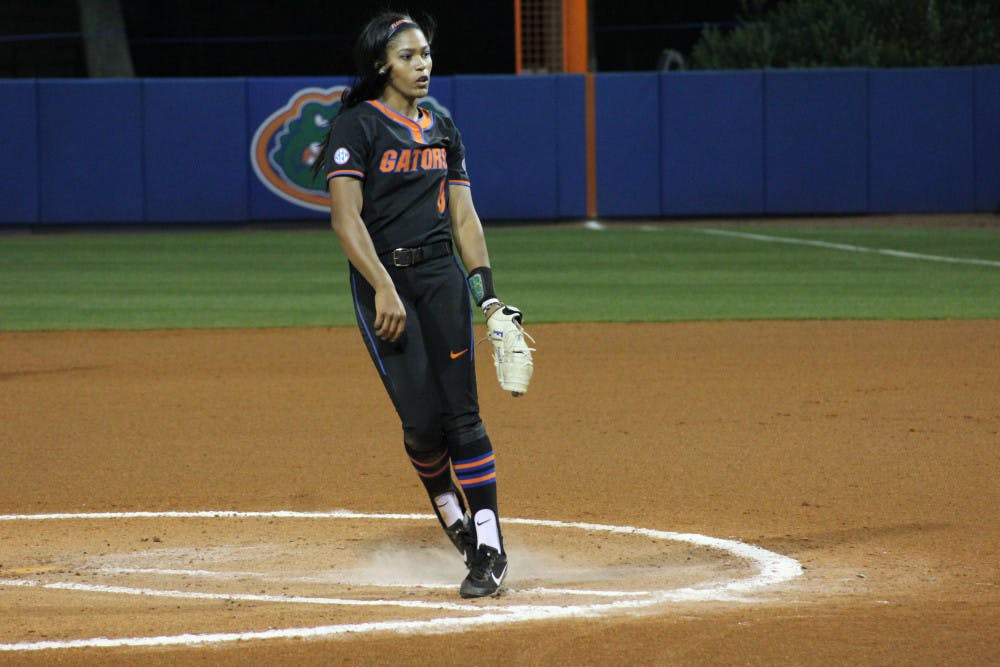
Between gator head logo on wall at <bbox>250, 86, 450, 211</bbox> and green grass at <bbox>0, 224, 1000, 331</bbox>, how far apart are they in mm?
880

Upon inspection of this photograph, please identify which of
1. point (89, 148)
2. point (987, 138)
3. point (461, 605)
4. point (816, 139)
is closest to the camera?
point (461, 605)

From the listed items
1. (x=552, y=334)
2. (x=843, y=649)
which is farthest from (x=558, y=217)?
(x=843, y=649)

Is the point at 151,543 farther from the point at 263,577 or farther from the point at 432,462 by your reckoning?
the point at 432,462

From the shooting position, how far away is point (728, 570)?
5.33 metres

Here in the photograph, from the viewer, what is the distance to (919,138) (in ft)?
79.2

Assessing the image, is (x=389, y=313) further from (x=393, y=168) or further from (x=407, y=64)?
(x=407, y=64)

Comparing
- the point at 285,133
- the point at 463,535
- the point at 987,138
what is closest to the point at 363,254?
the point at 463,535

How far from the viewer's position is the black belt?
16.7ft

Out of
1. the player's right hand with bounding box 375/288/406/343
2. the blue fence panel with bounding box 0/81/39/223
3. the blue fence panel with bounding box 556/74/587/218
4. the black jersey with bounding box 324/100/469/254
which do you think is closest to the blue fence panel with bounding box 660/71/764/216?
the blue fence panel with bounding box 556/74/587/218

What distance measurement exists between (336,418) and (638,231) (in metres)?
14.7

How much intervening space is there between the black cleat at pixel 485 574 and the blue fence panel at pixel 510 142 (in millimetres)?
18539

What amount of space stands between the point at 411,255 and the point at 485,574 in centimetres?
108

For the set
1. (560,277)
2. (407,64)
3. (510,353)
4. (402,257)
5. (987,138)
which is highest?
(407,64)

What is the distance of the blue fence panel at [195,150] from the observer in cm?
2330
